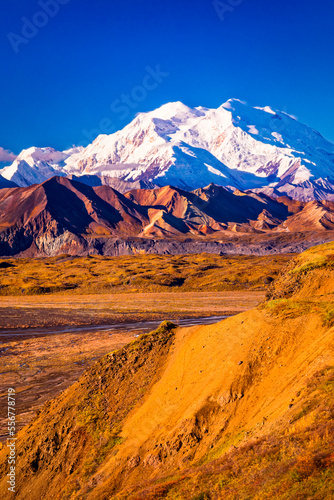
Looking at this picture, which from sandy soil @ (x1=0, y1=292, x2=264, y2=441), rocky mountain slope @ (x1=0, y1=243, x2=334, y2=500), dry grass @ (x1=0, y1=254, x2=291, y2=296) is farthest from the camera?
dry grass @ (x1=0, y1=254, x2=291, y2=296)

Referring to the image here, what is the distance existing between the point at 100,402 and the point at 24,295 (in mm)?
98934

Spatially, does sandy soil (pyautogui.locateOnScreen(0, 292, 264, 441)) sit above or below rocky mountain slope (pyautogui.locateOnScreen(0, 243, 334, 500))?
below

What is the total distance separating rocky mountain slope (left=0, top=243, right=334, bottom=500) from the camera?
11422mm

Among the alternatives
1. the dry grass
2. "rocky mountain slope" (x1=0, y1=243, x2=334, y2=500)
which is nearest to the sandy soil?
the dry grass

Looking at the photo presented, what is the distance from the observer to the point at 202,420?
15930mm

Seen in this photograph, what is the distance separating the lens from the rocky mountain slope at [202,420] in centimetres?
1142

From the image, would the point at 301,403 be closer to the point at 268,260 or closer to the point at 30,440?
the point at 30,440

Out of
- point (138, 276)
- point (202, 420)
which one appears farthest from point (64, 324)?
point (202, 420)

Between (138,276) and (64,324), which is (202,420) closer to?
(64,324)

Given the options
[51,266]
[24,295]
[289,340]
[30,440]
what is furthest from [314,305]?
[51,266]

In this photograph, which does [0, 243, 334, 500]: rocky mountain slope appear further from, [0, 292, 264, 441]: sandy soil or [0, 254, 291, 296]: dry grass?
[0, 254, 291, 296]: dry grass

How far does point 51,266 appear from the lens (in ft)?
520

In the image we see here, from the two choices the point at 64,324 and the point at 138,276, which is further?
the point at 138,276

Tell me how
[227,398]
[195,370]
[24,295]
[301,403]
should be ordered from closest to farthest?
[301,403] → [227,398] → [195,370] → [24,295]
